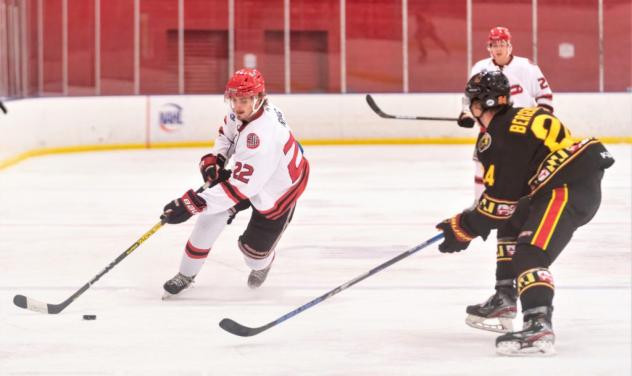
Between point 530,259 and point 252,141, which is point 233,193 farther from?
point 530,259

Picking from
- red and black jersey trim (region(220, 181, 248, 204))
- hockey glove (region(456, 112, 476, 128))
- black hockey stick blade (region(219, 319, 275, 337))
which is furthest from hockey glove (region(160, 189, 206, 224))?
hockey glove (region(456, 112, 476, 128))

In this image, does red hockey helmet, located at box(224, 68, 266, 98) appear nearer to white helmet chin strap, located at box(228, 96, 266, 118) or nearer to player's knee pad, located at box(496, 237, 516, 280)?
white helmet chin strap, located at box(228, 96, 266, 118)

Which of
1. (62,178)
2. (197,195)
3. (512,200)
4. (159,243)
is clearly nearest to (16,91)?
(62,178)

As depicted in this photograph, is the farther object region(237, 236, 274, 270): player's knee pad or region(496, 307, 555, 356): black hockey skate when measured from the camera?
region(237, 236, 274, 270): player's knee pad

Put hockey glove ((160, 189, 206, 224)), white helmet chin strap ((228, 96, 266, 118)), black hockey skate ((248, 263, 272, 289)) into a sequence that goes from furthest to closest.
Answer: black hockey skate ((248, 263, 272, 289)) → white helmet chin strap ((228, 96, 266, 118)) → hockey glove ((160, 189, 206, 224))

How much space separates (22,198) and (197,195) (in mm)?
4508

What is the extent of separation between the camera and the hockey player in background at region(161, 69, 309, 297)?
487 centimetres

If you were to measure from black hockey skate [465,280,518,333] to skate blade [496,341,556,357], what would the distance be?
38 centimetres

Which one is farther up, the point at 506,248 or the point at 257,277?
the point at 506,248

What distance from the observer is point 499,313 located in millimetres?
4383

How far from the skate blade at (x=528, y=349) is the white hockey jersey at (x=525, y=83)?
358 cm

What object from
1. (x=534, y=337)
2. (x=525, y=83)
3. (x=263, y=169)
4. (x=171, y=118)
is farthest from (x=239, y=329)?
(x=171, y=118)

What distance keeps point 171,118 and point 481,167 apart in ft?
26.5

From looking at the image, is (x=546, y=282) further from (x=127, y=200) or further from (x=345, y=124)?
(x=345, y=124)
